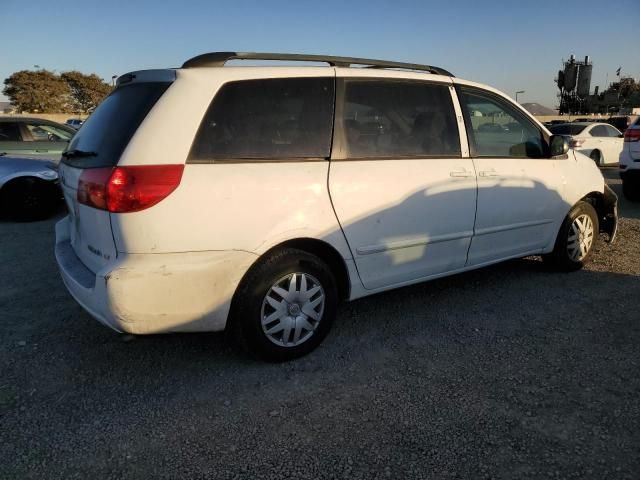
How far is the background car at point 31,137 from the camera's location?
7918mm

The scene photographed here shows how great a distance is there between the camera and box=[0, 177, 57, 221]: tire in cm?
733

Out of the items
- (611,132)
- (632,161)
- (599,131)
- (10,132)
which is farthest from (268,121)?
(611,132)

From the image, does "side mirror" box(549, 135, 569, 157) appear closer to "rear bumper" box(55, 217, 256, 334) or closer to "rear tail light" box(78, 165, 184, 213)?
"rear bumper" box(55, 217, 256, 334)

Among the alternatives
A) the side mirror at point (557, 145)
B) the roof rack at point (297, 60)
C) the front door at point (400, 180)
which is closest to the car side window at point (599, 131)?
the side mirror at point (557, 145)

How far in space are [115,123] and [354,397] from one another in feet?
6.60

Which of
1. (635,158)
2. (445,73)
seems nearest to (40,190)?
(445,73)

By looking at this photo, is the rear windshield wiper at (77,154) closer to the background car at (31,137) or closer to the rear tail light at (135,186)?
the rear tail light at (135,186)

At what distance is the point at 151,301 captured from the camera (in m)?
→ 2.55

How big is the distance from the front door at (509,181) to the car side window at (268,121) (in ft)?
4.29

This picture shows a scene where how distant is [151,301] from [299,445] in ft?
3.33

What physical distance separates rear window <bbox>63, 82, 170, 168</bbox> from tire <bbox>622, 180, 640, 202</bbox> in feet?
28.6

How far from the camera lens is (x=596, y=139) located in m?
13.9

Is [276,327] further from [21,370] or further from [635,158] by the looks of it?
[635,158]

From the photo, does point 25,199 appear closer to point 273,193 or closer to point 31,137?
point 31,137
